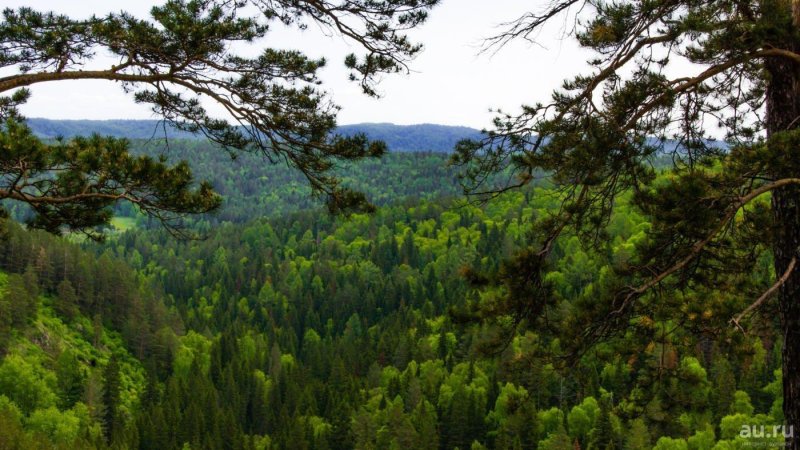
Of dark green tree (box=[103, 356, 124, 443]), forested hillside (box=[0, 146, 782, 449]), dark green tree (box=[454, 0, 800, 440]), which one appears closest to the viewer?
dark green tree (box=[454, 0, 800, 440])

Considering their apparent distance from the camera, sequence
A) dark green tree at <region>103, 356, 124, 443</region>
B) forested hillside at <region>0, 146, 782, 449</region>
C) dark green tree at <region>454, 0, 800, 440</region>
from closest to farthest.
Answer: dark green tree at <region>454, 0, 800, 440</region> → forested hillside at <region>0, 146, 782, 449</region> → dark green tree at <region>103, 356, 124, 443</region>

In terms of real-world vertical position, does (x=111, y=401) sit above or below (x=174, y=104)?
below

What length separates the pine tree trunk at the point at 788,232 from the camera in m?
7.20

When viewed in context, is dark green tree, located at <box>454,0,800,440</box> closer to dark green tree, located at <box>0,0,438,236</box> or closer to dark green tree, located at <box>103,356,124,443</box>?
dark green tree, located at <box>0,0,438,236</box>

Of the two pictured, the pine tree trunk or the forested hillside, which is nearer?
the pine tree trunk

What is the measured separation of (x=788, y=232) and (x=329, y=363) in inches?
2773

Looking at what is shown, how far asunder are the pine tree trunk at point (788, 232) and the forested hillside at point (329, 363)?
1.76 ft

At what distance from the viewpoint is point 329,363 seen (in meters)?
75.1

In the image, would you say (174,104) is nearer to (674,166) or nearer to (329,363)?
(674,166)

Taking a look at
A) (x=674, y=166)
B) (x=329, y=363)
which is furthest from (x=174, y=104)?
(x=329, y=363)

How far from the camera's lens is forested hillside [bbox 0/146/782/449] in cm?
3416

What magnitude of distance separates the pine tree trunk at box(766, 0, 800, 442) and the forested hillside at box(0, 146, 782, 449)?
54 centimetres

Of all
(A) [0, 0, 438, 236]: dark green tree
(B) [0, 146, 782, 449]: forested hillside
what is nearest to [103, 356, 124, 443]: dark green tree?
(B) [0, 146, 782, 449]: forested hillside

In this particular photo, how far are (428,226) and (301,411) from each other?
7788 centimetres
